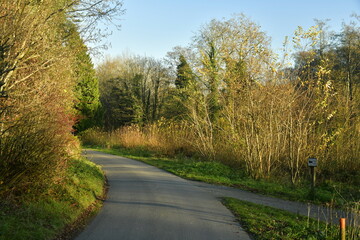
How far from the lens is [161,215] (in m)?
8.12

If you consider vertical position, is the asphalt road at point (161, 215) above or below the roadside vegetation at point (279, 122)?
below

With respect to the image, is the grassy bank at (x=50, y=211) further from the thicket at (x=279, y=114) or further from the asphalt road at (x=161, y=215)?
the thicket at (x=279, y=114)

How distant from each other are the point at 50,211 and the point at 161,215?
2488 mm

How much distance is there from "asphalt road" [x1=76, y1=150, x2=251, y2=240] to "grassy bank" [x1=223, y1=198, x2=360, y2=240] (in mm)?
300

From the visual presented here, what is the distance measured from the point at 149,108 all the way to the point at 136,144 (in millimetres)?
20891

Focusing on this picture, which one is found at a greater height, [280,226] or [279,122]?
[279,122]

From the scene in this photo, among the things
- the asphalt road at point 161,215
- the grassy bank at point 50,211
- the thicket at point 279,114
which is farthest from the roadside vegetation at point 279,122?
the grassy bank at point 50,211

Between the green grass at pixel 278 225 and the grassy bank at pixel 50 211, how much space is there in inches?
147

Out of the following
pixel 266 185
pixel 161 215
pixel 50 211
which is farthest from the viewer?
pixel 266 185

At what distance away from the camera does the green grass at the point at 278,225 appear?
6.81 meters

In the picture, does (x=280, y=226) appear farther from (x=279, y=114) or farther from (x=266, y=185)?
(x=279, y=114)

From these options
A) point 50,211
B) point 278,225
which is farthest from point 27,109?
point 278,225

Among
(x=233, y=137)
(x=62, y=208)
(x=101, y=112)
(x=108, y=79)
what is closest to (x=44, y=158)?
(x=62, y=208)

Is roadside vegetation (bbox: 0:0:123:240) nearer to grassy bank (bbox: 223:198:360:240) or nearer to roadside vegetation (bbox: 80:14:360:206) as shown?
grassy bank (bbox: 223:198:360:240)
